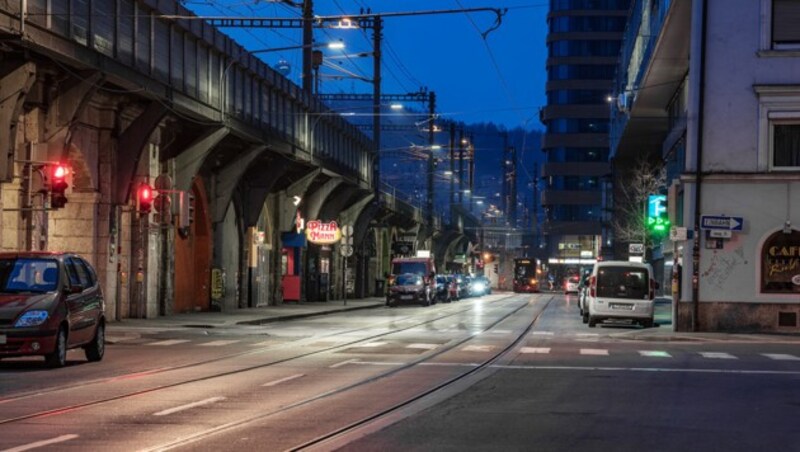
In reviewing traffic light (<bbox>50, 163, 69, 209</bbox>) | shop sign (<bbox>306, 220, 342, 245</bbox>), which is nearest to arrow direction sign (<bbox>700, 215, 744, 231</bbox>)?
traffic light (<bbox>50, 163, 69, 209</bbox>)

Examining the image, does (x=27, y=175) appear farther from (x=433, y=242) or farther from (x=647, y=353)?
(x=433, y=242)

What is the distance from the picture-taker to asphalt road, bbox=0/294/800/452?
1090 centimetres

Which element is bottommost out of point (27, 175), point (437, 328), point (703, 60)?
point (437, 328)

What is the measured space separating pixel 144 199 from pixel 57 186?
869 cm

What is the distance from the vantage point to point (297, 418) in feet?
40.3

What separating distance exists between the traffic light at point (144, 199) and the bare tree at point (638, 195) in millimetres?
26835

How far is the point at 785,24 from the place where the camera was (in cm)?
3180

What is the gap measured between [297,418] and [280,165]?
3452cm

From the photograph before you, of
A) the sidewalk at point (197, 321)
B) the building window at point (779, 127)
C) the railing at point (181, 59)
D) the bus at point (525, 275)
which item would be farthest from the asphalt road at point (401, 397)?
the bus at point (525, 275)

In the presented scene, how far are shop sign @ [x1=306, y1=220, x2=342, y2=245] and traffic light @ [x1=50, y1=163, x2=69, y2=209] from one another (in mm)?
30238

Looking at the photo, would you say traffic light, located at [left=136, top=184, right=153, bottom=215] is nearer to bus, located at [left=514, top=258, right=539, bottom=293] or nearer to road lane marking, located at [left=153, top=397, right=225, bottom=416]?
road lane marking, located at [left=153, top=397, right=225, bottom=416]

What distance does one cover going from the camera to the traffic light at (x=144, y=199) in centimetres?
3347

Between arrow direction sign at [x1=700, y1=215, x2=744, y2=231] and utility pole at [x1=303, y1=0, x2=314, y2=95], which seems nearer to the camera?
arrow direction sign at [x1=700, y1=215, x2=744, y2=231]

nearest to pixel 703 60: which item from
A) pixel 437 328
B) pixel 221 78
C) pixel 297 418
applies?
pixel 437 328
